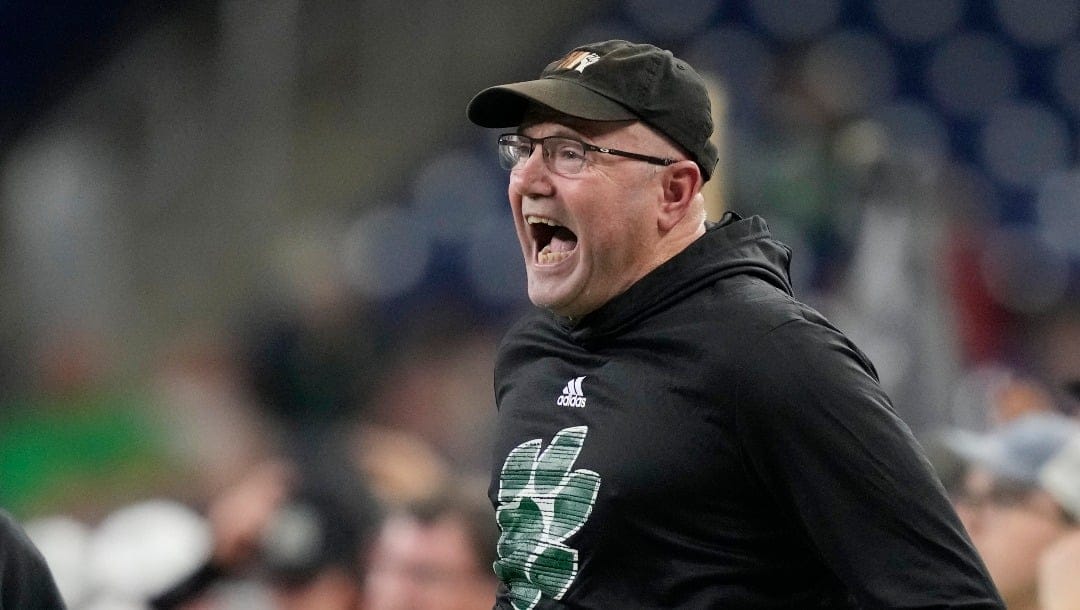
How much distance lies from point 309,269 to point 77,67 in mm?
957

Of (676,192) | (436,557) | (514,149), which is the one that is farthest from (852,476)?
(436,557)

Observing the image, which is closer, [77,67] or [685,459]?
[685,459]

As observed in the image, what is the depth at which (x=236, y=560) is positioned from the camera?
3.44 metres

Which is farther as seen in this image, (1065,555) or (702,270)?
(1065,555)

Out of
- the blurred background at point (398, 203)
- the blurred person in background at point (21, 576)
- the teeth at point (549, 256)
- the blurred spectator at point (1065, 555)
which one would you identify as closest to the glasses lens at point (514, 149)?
the teeth at point (549, 256)

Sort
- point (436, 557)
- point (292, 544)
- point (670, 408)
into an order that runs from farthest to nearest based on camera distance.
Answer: point (292, 544), point (436, 557), point (670, 408)

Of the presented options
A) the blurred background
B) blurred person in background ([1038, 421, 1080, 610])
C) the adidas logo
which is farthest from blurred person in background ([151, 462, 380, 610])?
the adidas logo

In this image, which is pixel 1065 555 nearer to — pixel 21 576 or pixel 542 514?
pixel 542 514

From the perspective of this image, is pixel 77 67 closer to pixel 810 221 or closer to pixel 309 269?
pixel 309 269

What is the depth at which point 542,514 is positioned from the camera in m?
1.52

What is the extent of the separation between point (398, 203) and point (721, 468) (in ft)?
8.86

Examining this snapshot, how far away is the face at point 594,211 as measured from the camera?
1559 mm

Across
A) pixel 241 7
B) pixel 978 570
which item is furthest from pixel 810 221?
pixel 978 570

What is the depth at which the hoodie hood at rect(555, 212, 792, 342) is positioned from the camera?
1.52 meters
